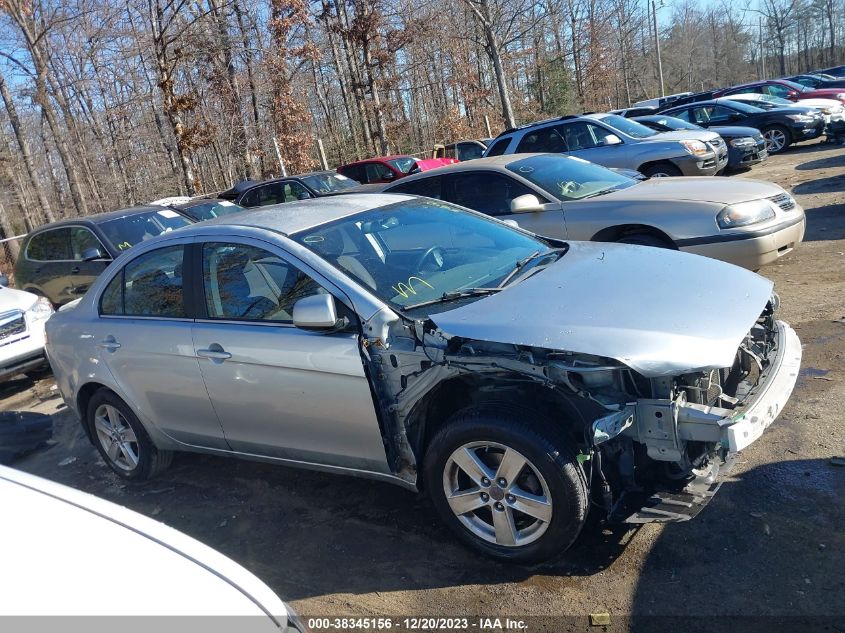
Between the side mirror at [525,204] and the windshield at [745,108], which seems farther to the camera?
the windshield at [745,108]

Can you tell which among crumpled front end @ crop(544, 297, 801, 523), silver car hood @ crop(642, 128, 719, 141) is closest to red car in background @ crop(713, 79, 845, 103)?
silver car hood @ crop(642, 128, 719, 141)

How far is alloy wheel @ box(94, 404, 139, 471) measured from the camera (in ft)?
15.7

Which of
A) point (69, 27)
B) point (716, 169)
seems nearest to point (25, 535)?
point (716, 169)

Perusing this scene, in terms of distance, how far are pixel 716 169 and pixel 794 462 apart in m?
9.32

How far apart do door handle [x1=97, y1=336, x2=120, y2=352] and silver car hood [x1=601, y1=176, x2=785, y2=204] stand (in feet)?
15.4

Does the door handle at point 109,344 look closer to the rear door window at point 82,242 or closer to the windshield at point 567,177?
the windshield at point 567,177

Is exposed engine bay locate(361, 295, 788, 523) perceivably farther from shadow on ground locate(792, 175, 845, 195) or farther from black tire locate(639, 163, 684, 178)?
shadow on ground locate(792, 175, 845, 195)

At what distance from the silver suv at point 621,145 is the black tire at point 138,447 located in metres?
8.48

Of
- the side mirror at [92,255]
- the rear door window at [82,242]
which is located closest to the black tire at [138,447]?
the side mirror at [92,255]

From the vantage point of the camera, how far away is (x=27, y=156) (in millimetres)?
23359

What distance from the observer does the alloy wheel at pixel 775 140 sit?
17.0 m

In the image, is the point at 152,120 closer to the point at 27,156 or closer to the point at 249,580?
the point at 27,156

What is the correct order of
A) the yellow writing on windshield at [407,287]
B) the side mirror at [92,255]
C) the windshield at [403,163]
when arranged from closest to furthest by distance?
the yellow writing on windshield at [407,287]
the side mirror at [92,255]
the windshield at [403,163]

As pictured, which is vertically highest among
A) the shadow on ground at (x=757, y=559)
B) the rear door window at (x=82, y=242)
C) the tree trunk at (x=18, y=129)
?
the tree trunk at (x=18, y=129)
